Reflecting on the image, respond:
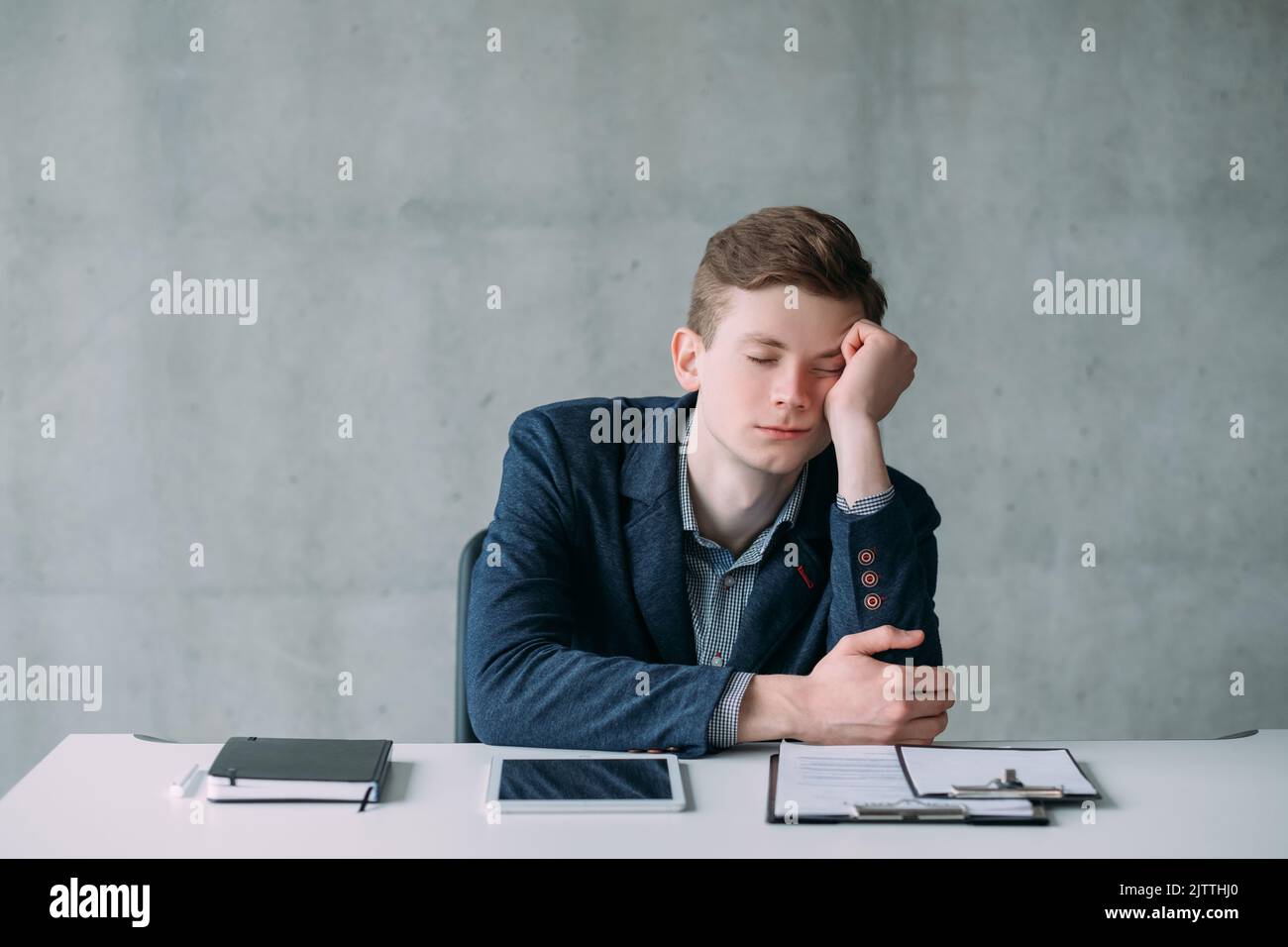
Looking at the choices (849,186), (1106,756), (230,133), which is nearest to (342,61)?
(230,133)

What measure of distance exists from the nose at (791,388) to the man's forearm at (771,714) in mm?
440

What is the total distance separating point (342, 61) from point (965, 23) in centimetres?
169

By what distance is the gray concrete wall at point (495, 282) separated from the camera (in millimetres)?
3141

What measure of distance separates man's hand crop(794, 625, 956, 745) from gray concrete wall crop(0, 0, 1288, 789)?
1742mm

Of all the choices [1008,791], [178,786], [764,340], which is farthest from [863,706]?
[178,786]

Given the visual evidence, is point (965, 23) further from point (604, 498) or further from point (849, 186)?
point (604, 498)

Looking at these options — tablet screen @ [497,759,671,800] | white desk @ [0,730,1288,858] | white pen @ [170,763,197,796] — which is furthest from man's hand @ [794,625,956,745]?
white pen @ [170,763,197,796]

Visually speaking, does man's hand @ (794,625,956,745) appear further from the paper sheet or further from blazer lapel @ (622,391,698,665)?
blazer lapel @ (622,391,698,665)

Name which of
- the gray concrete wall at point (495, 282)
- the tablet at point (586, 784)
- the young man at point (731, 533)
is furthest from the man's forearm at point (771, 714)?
the gray concrete wall at point (495, 282)

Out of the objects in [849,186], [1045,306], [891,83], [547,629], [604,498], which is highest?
[891,83]

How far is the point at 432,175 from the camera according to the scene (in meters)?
3.16

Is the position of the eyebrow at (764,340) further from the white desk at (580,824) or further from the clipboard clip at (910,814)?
the clipboard clip at (910,814)

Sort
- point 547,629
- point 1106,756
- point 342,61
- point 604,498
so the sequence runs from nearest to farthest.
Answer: point 1106,756
point 547,629
point 604,498
point 342,61

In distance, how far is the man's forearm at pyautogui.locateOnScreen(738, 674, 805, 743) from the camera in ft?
5.07
